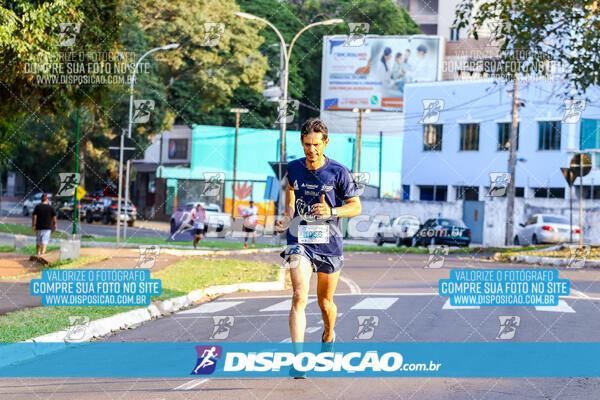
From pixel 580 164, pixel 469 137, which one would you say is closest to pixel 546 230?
pixel 469 137

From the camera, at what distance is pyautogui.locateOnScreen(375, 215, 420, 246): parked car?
39.8m

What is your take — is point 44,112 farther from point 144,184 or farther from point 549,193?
point 144,184

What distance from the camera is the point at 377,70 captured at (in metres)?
60.3

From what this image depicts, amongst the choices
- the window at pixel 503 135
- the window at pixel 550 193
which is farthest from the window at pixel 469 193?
the window at pixel 550 193

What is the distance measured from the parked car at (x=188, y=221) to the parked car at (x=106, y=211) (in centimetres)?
654

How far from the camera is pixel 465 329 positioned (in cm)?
1077

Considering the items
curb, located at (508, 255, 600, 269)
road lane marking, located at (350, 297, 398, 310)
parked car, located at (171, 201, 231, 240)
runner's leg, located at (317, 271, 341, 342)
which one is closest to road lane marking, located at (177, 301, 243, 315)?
road lane marking, located at (350, 297, 398, 310)

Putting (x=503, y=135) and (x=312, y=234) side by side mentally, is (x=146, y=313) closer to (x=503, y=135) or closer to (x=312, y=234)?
(x=312, y=234)

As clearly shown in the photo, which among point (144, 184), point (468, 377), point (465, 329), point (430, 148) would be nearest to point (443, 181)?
point (430, 148)

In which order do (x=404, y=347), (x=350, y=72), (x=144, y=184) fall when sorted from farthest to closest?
(x=144, y=184) < (x=350, y=72) < (x=404, y=347)

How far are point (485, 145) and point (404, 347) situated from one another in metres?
41.0

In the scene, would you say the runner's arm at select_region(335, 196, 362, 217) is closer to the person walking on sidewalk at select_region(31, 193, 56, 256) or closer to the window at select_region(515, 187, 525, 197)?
the person walking on sidewalk at select_region(31, 193, 56, 256)

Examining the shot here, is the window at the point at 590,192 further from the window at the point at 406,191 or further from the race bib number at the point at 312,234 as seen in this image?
the race bib number at the point at 312,234

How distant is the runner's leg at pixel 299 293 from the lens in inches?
290
